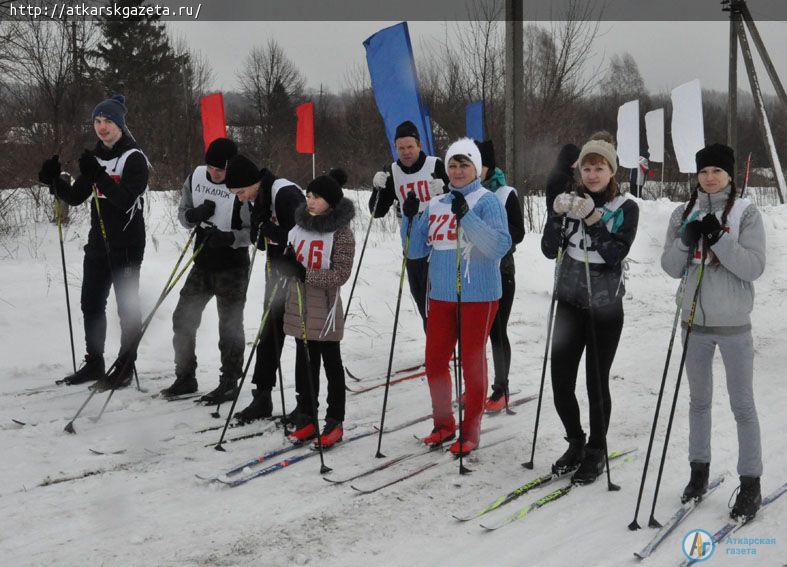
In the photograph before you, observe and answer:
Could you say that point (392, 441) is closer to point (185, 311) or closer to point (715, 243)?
point (185, 311)

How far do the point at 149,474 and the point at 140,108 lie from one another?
600 inches

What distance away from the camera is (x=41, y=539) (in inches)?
124

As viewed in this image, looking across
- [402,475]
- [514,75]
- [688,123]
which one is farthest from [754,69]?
[402,475]

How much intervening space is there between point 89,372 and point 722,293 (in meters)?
4.59

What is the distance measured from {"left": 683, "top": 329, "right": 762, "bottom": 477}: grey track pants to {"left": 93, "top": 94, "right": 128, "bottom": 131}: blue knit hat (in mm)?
4297

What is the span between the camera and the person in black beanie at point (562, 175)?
4320 mm

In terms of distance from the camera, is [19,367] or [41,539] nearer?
[41,539]

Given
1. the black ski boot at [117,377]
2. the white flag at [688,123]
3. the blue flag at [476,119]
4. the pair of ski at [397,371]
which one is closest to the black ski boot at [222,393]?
the black ski boot at [117,377]

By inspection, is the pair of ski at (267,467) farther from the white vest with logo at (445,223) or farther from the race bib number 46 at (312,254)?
the white vest with logo at (445,223)

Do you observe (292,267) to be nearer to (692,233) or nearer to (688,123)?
(692,233)

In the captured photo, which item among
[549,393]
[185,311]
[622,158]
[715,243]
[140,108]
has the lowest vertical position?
[549,393]

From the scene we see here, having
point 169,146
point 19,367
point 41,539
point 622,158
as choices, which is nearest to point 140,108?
point 169,146

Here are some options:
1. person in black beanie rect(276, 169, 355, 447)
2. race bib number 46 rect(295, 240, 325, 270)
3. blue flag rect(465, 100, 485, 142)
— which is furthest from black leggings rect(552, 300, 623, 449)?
blue flag rect(465, 100, 485, 142)

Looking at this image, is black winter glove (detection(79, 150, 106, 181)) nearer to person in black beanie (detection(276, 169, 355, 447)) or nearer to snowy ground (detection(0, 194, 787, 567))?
snowy ground (detection(0, 194, 787, 567))
